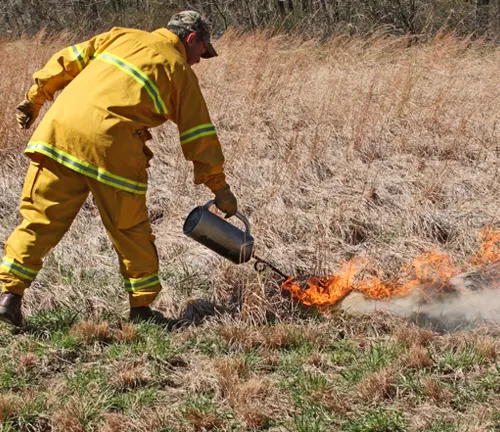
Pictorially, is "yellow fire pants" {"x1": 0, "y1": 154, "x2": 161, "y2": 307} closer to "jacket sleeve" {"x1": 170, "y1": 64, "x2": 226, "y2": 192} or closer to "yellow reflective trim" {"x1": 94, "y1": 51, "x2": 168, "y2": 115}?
"jacket sleeve" {"x1": 170, "y1": 64, "x2": 226, "y2": 192}

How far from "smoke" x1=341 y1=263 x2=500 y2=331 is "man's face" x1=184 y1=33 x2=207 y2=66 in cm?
163

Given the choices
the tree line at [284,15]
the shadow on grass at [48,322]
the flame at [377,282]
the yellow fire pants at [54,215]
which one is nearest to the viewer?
the yellow fire pants at [54,215]

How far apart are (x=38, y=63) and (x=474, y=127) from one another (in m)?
4.82

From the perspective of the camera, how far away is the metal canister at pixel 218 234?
13.2 feet

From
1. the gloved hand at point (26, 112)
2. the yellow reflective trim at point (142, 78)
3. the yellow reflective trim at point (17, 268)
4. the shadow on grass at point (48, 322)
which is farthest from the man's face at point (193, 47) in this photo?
the shadow on grass at point (48, 322)

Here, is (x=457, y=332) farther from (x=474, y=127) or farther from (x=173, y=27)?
(x=474, y=127)

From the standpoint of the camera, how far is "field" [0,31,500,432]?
3.14 m

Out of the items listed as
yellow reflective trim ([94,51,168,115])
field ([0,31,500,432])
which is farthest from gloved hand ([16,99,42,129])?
field ([0,31,500,432])

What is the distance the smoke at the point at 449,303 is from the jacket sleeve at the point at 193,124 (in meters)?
1.14

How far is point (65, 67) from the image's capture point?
397cm

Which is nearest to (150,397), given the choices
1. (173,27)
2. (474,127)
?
(173,27)

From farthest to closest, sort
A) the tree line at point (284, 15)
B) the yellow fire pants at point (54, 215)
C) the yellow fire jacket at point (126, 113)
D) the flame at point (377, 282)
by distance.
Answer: the tree line at point (284, 15) < the flame at point (377, 282) < the yellow fire pants at point (54, 215) < the yellow fire jacket at point (126, 113)

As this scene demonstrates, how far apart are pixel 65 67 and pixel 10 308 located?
1329mm

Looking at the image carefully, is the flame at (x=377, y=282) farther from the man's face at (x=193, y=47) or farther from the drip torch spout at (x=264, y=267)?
the man's face at (x=193, y=47)
